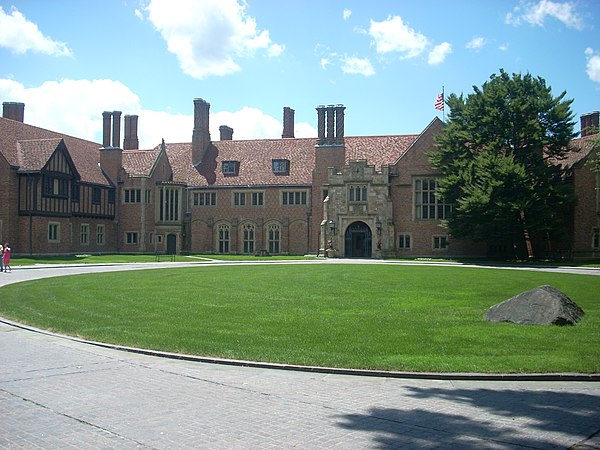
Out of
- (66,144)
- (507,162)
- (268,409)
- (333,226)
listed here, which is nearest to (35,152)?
(66,144)

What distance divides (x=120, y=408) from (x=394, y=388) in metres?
3.44

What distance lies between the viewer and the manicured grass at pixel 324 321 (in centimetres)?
1009

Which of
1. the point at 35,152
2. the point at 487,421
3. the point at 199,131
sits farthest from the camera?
the point at 199,131

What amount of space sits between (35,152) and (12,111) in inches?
411

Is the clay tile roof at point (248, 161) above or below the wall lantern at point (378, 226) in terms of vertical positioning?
above

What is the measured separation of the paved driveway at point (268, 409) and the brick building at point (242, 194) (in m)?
37.1

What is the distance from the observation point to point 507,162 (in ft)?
132

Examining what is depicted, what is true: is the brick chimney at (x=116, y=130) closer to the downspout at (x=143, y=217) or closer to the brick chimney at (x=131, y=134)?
the downspout at (x=143, y=217)

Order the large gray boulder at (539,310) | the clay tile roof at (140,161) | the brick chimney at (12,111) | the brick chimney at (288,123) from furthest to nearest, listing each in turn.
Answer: the brick chimney at (288,123), the clay tile roof at (140,161), the brick chimney at (12,111), the large gray boulder at (539,310)

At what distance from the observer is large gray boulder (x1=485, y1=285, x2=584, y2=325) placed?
1308cm

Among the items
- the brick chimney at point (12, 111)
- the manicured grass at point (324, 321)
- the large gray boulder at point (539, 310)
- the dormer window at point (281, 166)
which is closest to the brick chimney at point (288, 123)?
the dormer window at point (281, 166)

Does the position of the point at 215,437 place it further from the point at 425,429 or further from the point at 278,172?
the point at 278,172

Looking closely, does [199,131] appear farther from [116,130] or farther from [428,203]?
[428,203]

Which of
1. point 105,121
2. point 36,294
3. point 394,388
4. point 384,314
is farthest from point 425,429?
point 105,121
